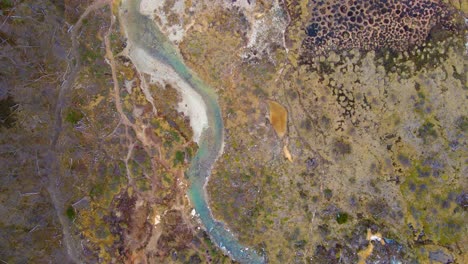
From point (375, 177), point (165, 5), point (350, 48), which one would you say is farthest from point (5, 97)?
point (375, 177)

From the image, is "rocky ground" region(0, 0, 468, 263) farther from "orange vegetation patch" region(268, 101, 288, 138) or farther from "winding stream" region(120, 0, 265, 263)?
"winding stream" region(120, 0, 265, 263)

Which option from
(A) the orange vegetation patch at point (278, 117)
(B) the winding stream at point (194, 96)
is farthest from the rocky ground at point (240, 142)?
(B) the winding stream at point (194, 96)

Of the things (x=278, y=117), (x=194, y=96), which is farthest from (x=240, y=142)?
(x=194, y=96)

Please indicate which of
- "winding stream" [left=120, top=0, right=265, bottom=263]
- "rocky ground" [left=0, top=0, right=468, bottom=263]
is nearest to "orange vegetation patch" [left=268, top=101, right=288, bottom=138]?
"rocky ground" [left=0, top=0, right=468, bottom=263]

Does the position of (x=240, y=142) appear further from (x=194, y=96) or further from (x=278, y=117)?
(x=194, y=96)

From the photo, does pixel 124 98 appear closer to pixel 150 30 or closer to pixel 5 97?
pixel 150 30

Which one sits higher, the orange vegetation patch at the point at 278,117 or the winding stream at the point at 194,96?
the orange vegetation patch at the point at 278,117

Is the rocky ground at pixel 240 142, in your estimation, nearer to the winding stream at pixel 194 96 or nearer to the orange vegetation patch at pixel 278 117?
the orange vegetation patch at pixel 278 117

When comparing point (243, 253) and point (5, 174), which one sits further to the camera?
point (243, 253)
